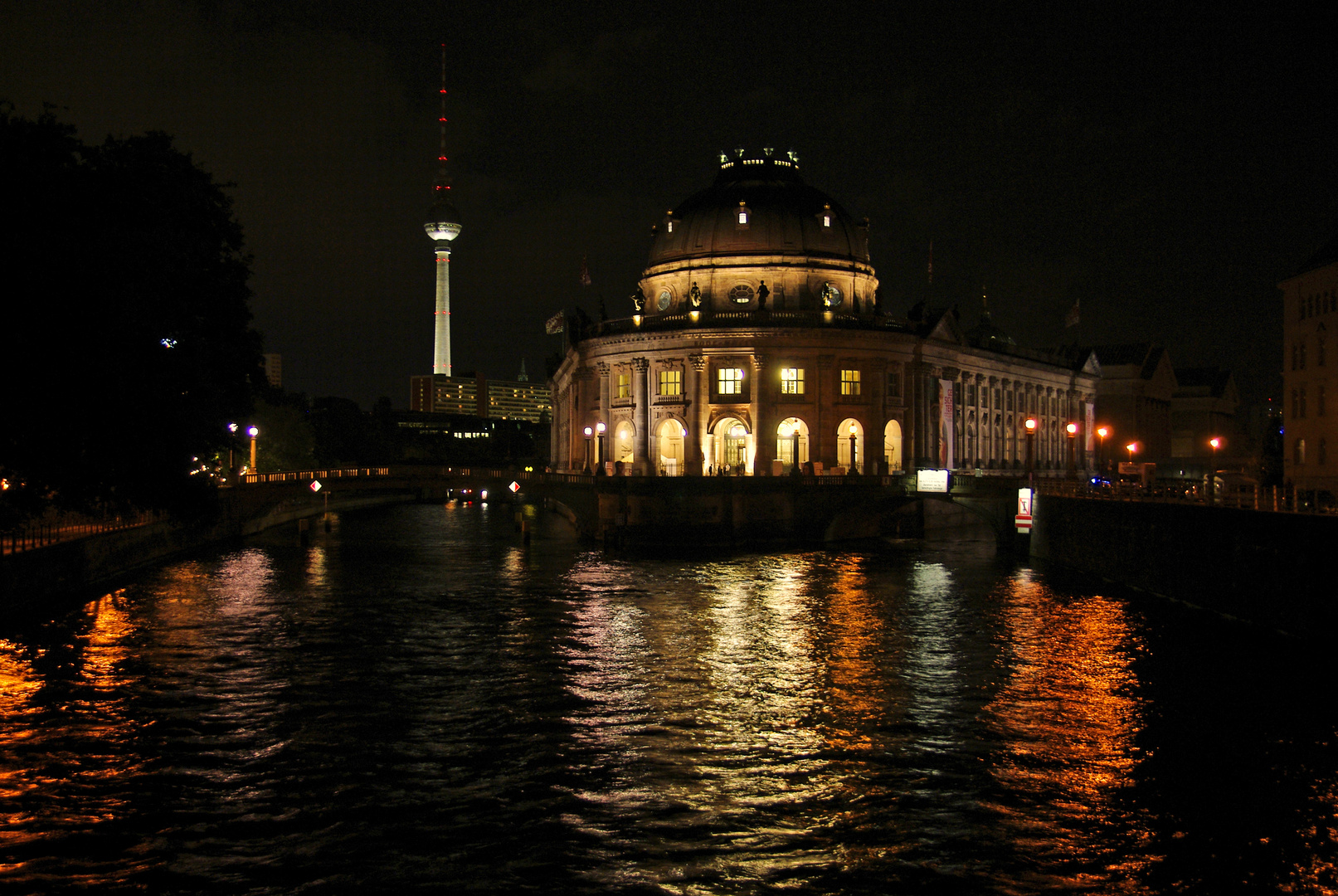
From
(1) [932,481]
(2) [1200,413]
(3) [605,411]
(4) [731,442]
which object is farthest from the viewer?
(2) [1200,413]

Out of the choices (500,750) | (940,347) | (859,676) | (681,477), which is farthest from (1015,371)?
(500,750)

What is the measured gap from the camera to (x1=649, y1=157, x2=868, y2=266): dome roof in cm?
9719

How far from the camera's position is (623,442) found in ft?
317

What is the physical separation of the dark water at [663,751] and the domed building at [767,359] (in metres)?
41.8

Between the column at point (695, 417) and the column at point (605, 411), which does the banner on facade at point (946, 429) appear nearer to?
the column at point (695, 417)

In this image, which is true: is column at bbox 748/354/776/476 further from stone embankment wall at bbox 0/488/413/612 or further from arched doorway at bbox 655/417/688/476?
stone embankment wall at bbox 0/488/413/612

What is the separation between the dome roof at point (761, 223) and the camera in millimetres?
97188

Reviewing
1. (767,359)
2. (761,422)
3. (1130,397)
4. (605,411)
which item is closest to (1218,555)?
(761,422)

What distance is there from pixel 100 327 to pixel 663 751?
24.9 metres

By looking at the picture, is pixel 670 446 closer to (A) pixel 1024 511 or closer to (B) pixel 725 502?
(B) pixel 725 502

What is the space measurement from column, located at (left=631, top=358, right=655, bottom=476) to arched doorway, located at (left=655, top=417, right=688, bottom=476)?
1213mm

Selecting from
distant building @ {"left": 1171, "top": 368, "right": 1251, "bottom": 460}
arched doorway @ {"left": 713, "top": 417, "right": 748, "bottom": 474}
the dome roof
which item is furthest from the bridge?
distant building @ {"left": 1171, "top": 368, "right": 1251, "bottom": 460}

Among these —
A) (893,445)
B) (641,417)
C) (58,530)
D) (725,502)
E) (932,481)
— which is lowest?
(58,530)

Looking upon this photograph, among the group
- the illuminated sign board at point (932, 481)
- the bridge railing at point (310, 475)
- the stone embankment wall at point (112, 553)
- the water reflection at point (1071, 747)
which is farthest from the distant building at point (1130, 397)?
the water reflection at point (1071, 747)
